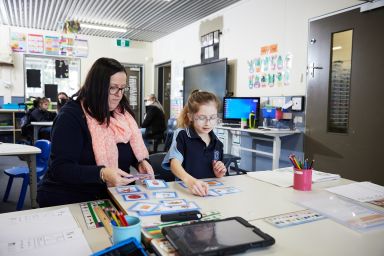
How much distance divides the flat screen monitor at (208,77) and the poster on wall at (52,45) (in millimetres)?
3346

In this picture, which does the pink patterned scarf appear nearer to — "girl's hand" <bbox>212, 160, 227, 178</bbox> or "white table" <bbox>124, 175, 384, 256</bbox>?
"white table" <bbox>124, 175, 384, 256</bbox>

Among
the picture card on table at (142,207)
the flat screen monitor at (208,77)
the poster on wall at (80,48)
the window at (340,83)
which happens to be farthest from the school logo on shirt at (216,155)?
the poster on wall at (80,48)

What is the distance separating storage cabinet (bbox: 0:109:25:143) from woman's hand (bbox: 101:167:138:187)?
20.0 ft

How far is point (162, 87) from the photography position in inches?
318

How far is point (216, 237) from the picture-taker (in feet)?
2.51

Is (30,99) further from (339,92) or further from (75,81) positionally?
(339,92)

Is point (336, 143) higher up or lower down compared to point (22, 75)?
lower down

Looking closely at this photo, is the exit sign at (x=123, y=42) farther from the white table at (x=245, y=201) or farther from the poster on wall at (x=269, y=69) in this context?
the white table at (x=245, y=201)

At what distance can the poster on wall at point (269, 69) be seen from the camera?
12.9ft

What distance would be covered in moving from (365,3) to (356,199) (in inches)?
99.9

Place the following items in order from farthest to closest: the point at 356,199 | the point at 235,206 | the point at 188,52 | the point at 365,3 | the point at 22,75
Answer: the point at 22,75, the point at 188,52, the point at 365,3, the point at 356,199, the point at 235,206

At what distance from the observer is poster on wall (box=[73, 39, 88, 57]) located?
734 centimetres

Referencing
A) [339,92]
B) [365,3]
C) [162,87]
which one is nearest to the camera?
[365,3]

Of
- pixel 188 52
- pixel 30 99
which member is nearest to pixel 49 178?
pixel 188 52
